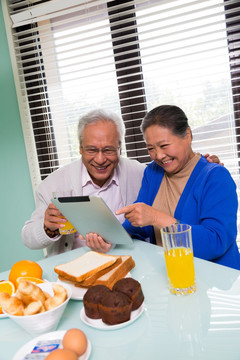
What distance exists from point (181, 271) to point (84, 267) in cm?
30

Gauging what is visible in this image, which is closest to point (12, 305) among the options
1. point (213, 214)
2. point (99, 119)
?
point (213, 214)

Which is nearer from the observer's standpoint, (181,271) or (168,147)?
(181,271)

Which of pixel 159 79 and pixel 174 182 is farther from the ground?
pixel 159 79

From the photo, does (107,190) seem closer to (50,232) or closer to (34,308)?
(50,232)

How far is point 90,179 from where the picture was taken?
1842 mm

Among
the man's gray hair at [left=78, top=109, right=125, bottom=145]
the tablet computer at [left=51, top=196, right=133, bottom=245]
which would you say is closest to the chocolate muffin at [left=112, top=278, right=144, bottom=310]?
the tablet computer at [left=51, top=196, right=133, bottom=245]

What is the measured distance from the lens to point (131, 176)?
1.90 m

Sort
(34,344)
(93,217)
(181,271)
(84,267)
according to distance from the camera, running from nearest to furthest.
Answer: (34,344) → (181,271) → (84,267) → (93,217)

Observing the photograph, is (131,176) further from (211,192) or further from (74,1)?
(74,1)

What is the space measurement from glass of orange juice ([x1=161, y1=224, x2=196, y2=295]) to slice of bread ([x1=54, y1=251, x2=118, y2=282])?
0.18 m

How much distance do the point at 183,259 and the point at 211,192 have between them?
487 millimetres

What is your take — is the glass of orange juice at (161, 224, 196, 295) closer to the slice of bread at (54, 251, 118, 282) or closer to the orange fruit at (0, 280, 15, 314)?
the slice of bread at (54, 251, 118, 282)

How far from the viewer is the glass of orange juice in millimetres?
869

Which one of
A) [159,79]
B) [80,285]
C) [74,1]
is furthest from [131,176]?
[74,1]
